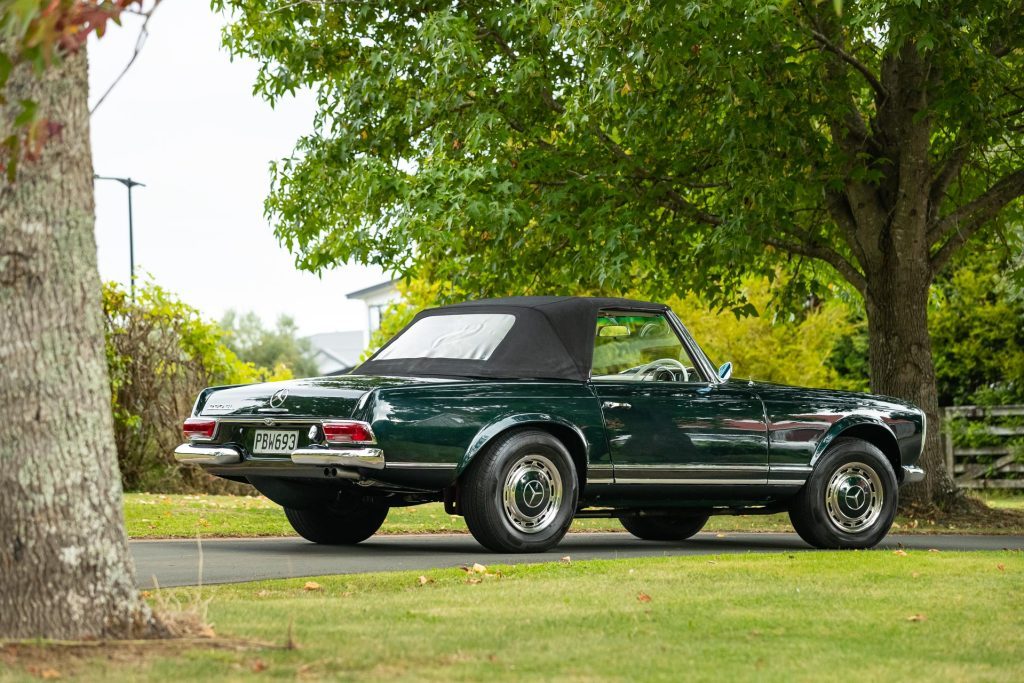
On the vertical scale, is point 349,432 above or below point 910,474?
above

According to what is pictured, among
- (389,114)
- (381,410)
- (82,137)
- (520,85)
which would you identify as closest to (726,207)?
(520,85)

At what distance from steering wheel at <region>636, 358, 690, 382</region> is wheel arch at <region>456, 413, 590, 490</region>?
908 millimetres

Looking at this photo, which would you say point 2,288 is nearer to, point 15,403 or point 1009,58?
point 15,403

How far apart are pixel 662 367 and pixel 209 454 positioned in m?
3.26

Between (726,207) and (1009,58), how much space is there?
3344 millimetres

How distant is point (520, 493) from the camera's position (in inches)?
386

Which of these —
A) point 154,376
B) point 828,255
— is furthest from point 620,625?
point 154,376

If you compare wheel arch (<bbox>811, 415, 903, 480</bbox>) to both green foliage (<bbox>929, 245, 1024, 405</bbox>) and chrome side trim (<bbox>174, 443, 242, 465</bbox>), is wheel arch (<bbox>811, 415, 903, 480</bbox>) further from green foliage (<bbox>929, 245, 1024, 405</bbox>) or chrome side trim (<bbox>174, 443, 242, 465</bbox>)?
green foliage (<bbox>929, 245, 1024, 405</bbox>)

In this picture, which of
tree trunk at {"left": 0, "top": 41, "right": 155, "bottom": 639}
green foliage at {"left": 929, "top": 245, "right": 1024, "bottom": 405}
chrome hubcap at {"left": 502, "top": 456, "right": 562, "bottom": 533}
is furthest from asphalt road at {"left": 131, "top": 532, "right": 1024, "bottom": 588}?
green foliage at {"left": 929, "top": 245, "right": 1024, "bottom": 405}

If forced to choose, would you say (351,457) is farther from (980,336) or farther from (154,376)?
(980,336)

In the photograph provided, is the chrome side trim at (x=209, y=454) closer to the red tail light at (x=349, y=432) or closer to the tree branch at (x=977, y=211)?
the red tail light at (x=349, y=432)

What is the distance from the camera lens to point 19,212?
5672 mm

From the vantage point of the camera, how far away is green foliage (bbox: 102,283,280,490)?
20.2 meters

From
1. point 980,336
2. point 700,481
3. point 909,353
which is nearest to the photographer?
point 700,481
